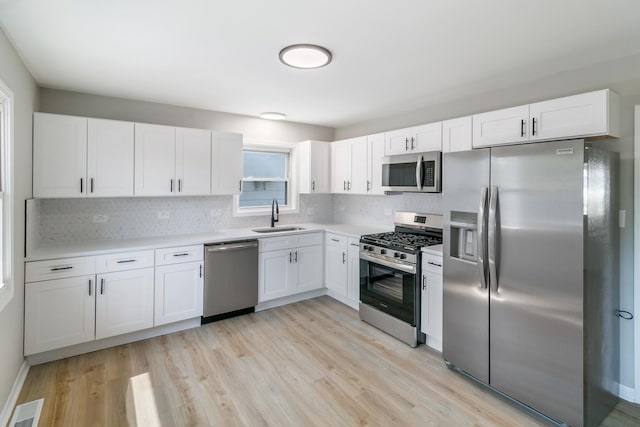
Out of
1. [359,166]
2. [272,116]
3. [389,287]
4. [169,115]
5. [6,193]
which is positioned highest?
[272,116]

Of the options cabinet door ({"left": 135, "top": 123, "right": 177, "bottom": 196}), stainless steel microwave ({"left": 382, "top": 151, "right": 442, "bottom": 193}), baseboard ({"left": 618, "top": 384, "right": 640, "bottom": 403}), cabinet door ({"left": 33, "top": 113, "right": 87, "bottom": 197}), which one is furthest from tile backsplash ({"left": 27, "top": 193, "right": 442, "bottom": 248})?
baseboard ({"left": 618, "top": 384, "right": 640, "bottom": 403})

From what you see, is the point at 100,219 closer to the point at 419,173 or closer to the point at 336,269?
the point at 336,269

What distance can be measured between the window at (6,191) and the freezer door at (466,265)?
320cm

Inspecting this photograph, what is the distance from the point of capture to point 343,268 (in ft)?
13.6

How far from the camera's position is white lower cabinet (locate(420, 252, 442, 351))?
292cm

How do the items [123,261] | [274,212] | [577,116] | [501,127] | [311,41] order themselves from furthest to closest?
[274,212]
[123,261]
[501,127]
[577,116]
[311,41]

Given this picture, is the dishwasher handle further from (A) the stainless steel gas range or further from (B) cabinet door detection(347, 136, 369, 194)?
(B) cabinet door detection(347, 136, 369, 194)

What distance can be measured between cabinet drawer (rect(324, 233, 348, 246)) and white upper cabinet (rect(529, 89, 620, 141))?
7.49 feet

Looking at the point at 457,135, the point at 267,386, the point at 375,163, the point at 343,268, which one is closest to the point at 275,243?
the point at 343,268

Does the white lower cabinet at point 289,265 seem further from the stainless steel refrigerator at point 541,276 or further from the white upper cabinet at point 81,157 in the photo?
the stainless steel refrigerator at point 541,276

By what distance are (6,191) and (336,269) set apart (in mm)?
3252

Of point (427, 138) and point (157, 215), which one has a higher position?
point (427, 138)

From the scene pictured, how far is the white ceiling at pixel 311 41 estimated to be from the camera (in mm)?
1834

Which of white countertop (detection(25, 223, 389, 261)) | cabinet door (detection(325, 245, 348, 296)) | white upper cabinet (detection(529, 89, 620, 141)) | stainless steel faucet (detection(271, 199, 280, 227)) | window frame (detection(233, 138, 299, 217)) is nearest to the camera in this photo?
white upper cabinet (detection(529, 89, 620, 141))
